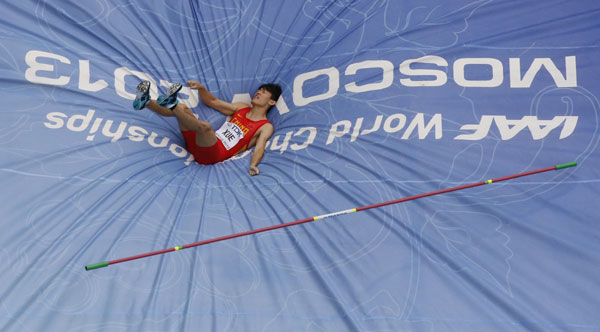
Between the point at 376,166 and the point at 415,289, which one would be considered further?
the point at 376,166

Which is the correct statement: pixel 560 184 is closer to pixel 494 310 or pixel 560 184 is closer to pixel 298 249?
pixel 494 310

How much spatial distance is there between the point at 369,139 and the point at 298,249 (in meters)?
0.47

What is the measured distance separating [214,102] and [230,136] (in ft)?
0.46

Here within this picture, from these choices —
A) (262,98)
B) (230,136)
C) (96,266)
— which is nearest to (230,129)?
(230,136)

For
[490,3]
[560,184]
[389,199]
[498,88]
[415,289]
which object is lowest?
[415,289]

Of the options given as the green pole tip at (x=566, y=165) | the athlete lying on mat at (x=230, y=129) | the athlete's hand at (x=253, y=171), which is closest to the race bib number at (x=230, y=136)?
the athlete lying on mat at (x=230, y=129)

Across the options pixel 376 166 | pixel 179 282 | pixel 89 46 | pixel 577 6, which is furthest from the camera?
pixel 89 46

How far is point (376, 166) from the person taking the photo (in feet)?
6.16

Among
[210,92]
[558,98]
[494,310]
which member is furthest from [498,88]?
[210,92]

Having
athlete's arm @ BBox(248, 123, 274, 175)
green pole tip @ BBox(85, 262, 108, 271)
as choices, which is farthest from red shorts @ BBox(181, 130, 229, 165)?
green pole tip @ BBox(85, 262, 108, 271)

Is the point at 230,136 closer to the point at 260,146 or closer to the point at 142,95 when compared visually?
the point at 260,146

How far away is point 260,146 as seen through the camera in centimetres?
209

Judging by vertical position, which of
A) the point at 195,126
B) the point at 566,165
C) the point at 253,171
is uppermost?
the point at 566,165

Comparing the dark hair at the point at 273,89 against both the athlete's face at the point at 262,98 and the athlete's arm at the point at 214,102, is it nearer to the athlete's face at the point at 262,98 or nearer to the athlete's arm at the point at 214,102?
the athlete's face at the point at 262,98
